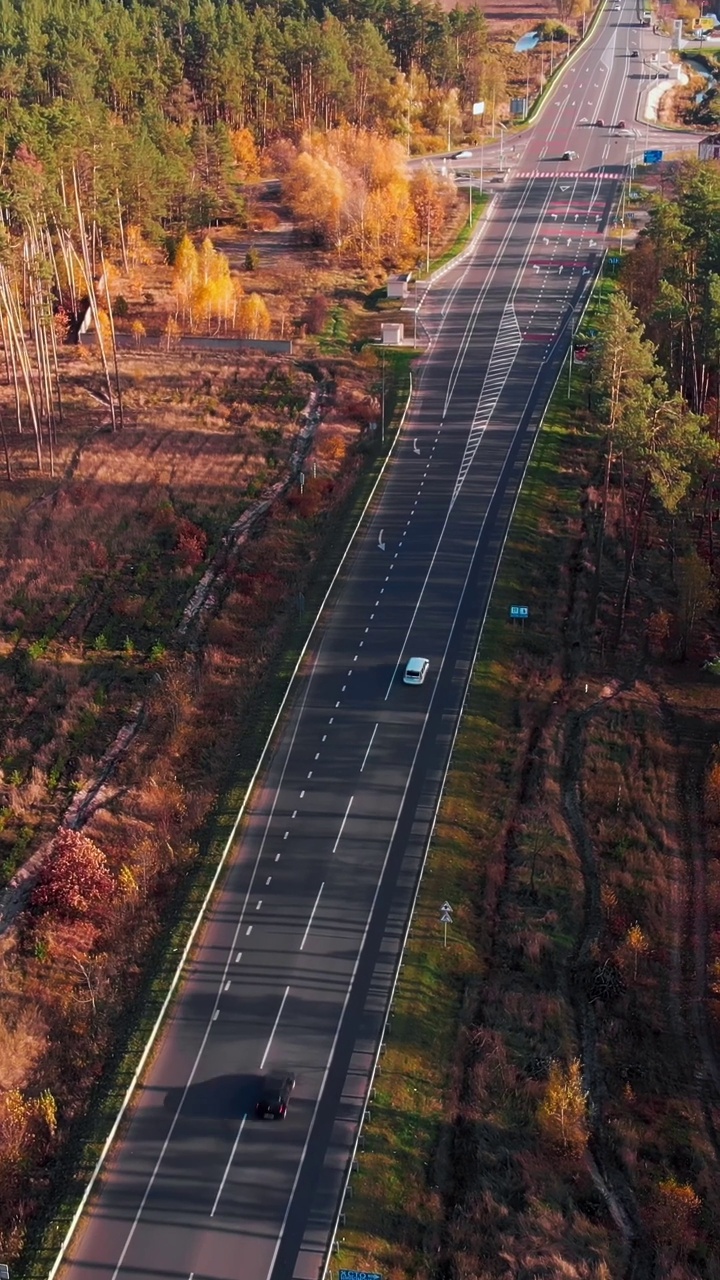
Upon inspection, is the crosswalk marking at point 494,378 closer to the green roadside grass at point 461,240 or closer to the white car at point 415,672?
the green roadside grass at point 461,240

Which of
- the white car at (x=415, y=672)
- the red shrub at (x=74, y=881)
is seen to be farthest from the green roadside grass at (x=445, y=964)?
the red shrub at (x=74, y=881)

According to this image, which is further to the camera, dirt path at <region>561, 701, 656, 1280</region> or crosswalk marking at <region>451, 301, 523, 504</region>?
crosswalk marking at <region>451, 301, 523, 504</region>

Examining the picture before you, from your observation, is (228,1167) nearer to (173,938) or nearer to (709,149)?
(173,938)

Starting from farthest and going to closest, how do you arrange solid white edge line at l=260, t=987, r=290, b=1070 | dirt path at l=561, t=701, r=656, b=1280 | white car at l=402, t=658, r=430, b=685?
white car at l=402, t=658, r=430, b=685, solid white edge line at l=260, t=987, r=290, b=1070, dirt path at l=561, t=701, r=656, b=1280

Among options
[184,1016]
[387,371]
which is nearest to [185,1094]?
[184,1016]

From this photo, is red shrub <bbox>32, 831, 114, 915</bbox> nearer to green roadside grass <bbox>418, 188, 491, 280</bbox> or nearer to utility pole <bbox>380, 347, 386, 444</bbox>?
utility pole <bbox>380, 347, 386, 444</bbox>

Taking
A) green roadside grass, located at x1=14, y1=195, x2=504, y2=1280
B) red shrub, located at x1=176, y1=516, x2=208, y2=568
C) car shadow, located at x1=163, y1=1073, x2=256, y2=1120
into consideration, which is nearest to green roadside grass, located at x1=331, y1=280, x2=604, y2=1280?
car shadow, located at x1=163, y1=1073, x2=256, y2=1120
